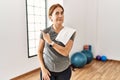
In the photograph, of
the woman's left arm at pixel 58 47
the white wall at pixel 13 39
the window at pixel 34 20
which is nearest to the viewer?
the woman's left arm at pixel 58 47

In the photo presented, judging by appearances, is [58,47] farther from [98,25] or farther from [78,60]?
[98,25]

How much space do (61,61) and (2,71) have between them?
214 cm

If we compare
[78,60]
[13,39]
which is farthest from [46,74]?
[78,60]

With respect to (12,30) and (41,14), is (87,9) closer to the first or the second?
(41,14)

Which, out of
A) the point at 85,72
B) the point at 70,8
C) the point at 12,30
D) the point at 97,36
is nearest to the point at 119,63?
the point at 97,36

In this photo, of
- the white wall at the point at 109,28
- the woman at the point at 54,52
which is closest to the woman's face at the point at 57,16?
the woman at the point at 54,52

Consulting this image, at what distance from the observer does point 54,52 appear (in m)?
1.27

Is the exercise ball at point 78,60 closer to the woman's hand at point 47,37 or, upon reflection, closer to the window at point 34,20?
the window at point 34,20

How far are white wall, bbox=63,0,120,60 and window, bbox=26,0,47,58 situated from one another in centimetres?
87

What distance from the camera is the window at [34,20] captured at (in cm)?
370

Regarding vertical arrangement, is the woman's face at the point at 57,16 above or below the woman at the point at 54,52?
above

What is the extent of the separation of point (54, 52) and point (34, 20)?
9.17 ft

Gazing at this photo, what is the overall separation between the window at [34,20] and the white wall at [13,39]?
0.84 feet

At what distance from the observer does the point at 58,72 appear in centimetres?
128
